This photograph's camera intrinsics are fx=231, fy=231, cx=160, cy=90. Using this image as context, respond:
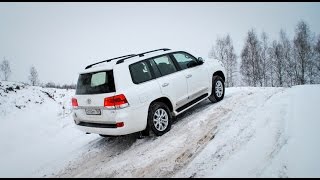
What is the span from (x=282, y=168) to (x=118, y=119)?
9.99 ft

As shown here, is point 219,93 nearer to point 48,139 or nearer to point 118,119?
point 118,119

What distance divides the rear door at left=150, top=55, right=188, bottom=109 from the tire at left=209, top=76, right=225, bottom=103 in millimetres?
1431

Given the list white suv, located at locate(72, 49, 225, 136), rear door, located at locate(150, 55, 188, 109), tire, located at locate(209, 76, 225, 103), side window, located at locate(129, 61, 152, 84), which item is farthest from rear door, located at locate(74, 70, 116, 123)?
tire, located at locate(209, 76, 225, 103)

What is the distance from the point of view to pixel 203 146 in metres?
4.68

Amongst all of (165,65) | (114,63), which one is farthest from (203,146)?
(114,63)

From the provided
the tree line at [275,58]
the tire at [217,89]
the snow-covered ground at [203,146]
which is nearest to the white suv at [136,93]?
the snow-covered ground at [203,146]

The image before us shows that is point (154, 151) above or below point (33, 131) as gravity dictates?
above

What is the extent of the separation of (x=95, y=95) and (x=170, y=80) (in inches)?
74.1

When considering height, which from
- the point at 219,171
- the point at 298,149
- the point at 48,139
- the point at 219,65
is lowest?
the point at 48,139

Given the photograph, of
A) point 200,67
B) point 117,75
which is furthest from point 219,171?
point 200,67

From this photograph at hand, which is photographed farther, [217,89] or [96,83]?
[217,89]

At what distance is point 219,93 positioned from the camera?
7508 millimetres

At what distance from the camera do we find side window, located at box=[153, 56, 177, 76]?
19.4ft

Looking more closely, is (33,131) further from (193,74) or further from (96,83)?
(193,74)
